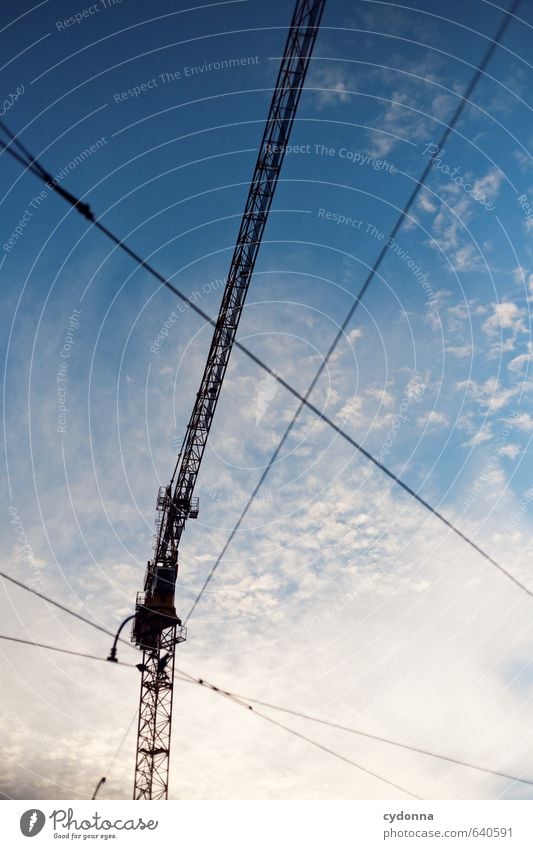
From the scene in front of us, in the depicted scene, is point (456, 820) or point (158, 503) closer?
point (456, 820)

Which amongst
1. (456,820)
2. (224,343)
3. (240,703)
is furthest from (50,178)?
(240,703)

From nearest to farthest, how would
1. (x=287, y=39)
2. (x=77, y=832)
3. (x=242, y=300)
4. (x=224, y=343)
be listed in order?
(x=77, y=832) < (x=287, y=39) < (x=242, y=300) < (x=224, y=343)

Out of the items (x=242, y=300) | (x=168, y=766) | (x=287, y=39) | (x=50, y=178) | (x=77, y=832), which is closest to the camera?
(x=77, y=832)

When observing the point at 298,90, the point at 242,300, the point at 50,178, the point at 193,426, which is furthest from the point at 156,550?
the point at 50,178

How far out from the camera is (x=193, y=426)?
39.8 meters

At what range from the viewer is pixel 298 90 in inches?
1110

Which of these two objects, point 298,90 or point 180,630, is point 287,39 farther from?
point 180,630

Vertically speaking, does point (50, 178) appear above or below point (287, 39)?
below

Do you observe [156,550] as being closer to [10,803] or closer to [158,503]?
[158,503]

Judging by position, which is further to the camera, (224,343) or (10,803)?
(224,343)

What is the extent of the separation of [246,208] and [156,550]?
24.4 metres

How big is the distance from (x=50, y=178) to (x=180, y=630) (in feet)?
110

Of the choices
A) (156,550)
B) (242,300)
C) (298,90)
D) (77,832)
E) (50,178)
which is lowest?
(77,832)

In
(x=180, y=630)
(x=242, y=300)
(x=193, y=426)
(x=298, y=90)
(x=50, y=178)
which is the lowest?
(x=50, y=178)
